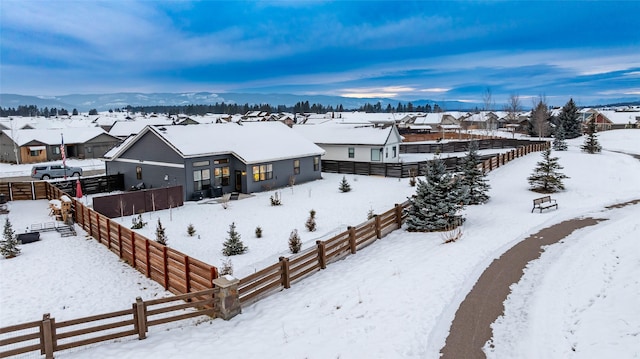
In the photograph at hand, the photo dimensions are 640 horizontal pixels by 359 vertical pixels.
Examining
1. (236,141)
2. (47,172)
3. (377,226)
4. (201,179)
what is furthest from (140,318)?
(47,172)

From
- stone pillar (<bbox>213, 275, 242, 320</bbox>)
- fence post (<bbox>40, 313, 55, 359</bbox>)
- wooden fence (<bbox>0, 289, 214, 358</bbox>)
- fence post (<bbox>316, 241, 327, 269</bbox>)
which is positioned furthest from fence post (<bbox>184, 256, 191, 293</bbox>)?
fence post (<bbox>316, 241, 327, 269</bbox>)

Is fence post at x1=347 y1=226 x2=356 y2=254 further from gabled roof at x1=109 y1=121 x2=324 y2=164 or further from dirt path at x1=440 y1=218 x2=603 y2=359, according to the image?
gabled roof at x1=109 y1=121 x2=324 y2=164

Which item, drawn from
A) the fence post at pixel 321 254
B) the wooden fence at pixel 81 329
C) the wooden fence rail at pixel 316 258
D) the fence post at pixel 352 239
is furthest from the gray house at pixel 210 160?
the wooden fence at pixel 81 329

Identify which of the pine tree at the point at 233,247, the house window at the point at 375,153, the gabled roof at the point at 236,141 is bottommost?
the pine tree at the point at 233,247

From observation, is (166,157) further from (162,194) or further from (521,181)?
(521,181)

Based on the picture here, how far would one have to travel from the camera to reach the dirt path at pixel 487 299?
28.4 feet

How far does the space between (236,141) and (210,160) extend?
3864mm

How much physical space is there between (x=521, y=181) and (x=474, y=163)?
711 centimetres

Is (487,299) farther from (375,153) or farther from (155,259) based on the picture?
(375,153)

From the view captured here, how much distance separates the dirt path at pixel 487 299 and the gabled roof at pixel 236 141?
2124 centimetres

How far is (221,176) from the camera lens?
32.0 m

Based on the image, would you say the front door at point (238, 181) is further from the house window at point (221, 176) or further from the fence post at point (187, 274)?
the fence post at point (187, 274)

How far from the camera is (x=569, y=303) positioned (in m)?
10.2

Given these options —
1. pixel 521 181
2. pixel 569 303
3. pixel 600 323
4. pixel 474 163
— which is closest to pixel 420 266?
pixel 569 303
